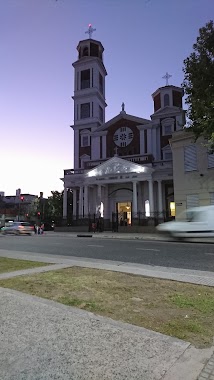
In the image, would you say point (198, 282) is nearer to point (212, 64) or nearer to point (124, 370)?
point (124, 370)

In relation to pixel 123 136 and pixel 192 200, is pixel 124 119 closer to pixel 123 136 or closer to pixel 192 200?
pixel 123 136

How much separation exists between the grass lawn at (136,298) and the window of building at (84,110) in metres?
43.7

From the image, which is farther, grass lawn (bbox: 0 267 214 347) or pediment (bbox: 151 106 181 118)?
pediment (bbox: 151 106 181 118)

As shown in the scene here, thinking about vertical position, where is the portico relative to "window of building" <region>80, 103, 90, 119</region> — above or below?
below

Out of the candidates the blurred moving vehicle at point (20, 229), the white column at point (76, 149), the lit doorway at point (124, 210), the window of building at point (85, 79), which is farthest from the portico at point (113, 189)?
the window of building at point (85, 79)

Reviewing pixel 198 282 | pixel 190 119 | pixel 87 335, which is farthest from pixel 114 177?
pixel 87 335

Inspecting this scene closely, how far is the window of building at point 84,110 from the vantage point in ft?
164

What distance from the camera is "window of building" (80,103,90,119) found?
50.1 m

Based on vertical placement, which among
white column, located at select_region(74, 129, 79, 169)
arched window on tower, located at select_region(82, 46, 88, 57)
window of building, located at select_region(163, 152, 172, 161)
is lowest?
window of building, located at select_region(163, 152, 172, 161)

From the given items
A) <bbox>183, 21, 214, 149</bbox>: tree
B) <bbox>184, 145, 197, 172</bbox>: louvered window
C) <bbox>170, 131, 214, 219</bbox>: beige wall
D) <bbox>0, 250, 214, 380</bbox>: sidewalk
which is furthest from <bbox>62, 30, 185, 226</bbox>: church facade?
<bbox>0, 250, 214, 380</bbox>: sidewalk

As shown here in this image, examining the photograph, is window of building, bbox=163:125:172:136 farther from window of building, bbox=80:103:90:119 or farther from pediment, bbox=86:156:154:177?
window of building, bbox=80:103:90:119

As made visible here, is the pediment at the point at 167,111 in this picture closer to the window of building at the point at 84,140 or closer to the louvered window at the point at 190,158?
the window of building at the point at 84,140

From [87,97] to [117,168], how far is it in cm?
1582

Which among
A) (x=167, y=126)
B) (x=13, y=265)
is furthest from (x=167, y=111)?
(x=13, y=265)
